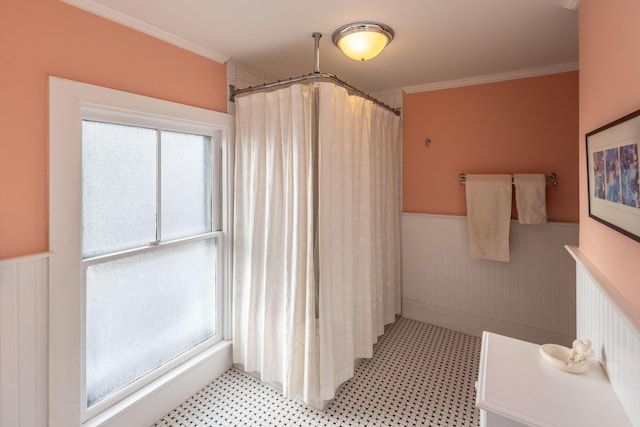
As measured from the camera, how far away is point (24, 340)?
4.59ft

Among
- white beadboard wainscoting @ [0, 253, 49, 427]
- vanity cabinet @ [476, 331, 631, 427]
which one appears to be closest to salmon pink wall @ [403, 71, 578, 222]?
vanity cabinet @ [476, 331, 631, 427]

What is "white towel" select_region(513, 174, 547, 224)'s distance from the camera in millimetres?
2506

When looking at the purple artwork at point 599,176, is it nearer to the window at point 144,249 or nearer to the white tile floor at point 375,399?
the white tile floor at point 375,399

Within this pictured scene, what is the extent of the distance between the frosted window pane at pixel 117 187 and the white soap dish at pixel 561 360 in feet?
7.07

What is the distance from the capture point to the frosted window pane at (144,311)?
1.73 meters

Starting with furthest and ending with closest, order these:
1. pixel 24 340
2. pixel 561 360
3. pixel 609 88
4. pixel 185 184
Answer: pixel 185 184
pixel 24 340
pixel 561 360
pixel 609 88

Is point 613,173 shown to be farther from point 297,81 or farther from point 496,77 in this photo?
point 496,77

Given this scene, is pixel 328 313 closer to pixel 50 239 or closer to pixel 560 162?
pixel 50 239

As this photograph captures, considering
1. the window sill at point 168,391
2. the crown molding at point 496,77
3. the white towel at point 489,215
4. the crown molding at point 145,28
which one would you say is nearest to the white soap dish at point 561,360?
the white towel at point 489,215

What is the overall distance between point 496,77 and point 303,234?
2.24 metres

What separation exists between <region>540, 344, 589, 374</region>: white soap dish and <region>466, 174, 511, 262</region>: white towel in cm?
147

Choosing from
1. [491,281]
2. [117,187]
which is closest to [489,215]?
[491,281]

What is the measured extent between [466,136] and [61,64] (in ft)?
9.76

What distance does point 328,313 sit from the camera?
A: 1.97m
